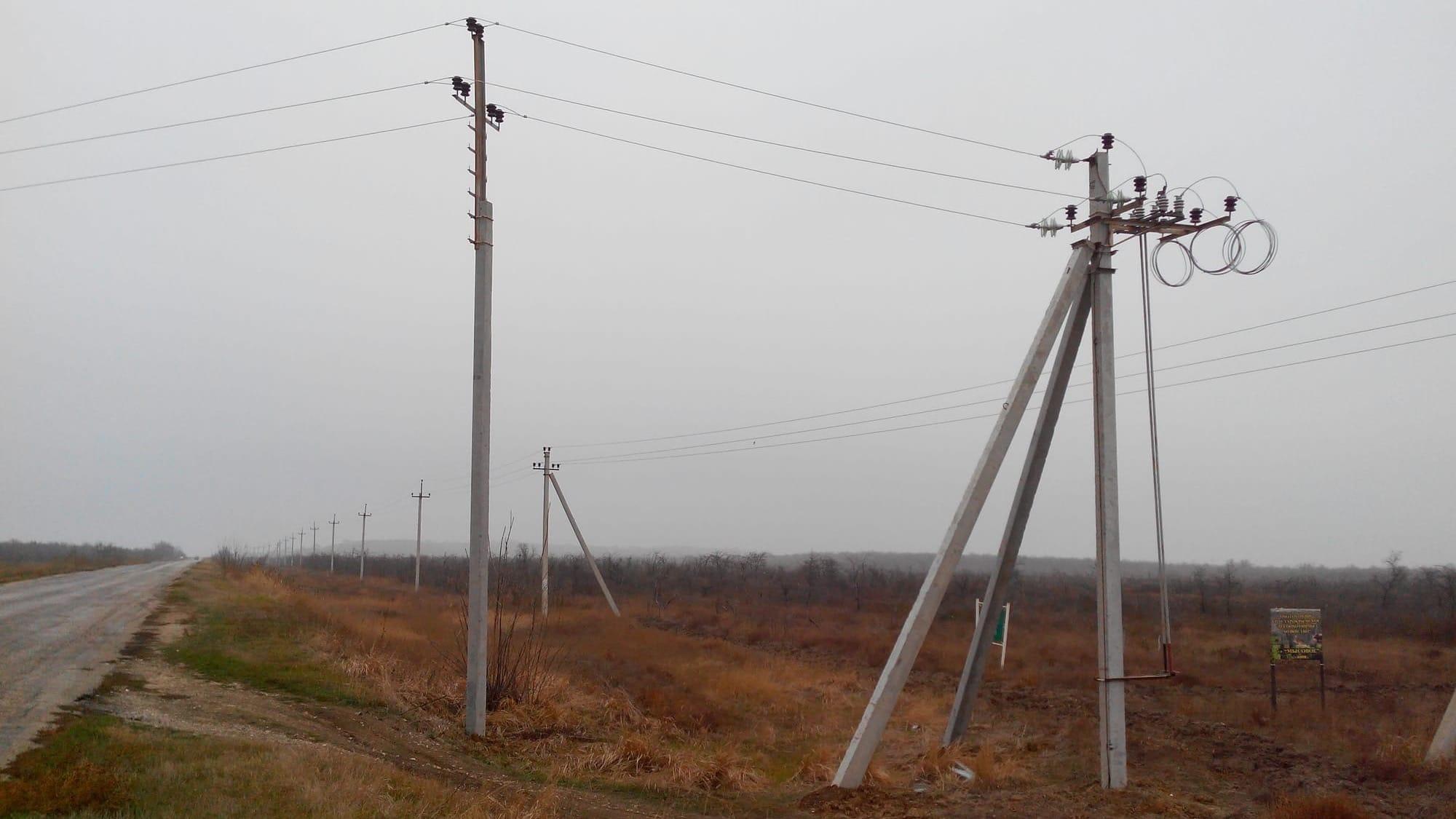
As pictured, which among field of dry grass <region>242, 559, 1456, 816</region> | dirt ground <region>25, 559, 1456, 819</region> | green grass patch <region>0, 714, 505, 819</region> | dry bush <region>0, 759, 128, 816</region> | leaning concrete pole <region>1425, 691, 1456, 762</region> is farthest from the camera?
leaning concrete pole <region>1425, 691, 1456, 762</region>

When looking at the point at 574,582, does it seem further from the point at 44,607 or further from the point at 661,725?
the point at 661,725

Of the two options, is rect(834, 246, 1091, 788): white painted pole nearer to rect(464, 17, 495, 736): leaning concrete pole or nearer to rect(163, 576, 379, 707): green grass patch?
rect(464, 17, 495, 736): leaning concrete pole

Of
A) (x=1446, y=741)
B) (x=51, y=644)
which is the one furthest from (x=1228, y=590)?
(x=51, y=644)

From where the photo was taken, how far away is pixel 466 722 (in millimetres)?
11586

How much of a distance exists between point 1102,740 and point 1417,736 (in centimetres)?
593

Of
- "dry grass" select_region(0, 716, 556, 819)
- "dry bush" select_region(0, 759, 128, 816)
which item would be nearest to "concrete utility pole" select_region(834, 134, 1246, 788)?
"dry grass" select_region(0, 716, 556, 819)

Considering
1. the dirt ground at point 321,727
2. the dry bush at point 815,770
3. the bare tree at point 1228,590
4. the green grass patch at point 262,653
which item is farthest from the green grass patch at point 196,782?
the bare tree at point 1228,590

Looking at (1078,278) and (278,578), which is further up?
(1078,278)

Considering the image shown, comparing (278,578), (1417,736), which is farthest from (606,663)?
(278,578)

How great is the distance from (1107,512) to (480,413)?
757 centimetres

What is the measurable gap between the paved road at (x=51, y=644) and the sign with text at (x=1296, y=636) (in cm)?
1572

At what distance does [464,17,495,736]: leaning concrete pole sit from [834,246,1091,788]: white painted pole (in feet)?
14.9

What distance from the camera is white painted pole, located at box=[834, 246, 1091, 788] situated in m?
9.85

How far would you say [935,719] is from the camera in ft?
58.1
